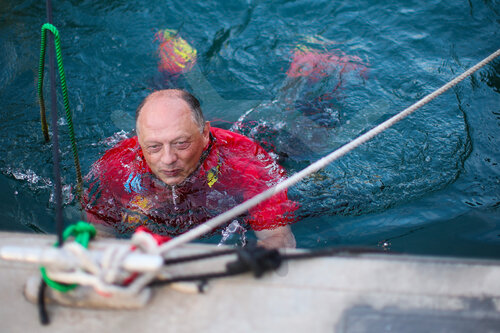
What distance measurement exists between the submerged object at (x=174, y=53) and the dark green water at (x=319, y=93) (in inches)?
3.7

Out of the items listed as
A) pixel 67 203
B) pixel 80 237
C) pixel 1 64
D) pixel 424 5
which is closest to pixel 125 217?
pixel 67 203

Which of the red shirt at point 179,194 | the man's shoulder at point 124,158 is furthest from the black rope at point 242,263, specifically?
the man's shoulder at point 124,158

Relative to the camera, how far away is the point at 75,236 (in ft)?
4.23

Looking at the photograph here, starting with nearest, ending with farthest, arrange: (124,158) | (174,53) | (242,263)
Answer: (242,263) → (124,158) → (174,53)

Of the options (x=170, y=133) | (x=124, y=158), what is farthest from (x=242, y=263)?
(x=124, y=158)

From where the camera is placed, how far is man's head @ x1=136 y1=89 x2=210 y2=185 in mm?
2676

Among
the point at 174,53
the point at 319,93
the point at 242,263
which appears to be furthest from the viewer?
the point at 174,53

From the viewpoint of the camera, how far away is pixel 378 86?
433 centimetres

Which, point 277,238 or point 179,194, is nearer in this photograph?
point 277,238

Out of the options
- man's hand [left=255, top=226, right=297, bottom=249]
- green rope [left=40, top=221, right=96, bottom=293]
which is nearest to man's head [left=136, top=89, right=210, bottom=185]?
man's hand [left=255, top=226, right=297, bottom=249]

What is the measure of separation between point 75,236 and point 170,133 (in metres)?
1.44

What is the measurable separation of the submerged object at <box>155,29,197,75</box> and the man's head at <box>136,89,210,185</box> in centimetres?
185

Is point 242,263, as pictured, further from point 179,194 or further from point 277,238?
point 179,194

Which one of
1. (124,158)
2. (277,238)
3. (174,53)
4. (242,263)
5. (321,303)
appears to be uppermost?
(174,53)
